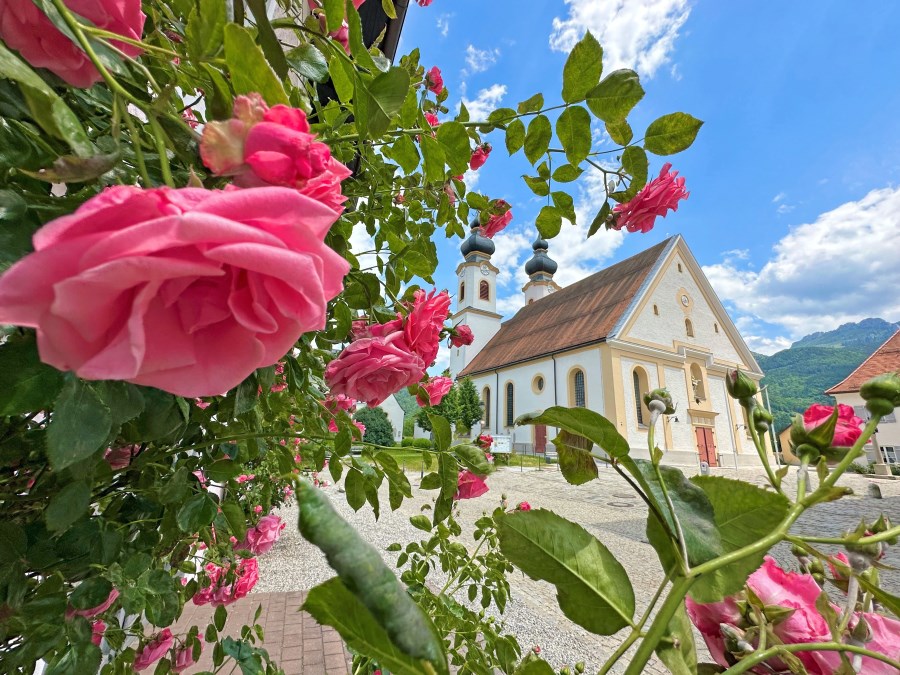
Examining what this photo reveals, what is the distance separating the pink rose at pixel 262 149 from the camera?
0.33 m

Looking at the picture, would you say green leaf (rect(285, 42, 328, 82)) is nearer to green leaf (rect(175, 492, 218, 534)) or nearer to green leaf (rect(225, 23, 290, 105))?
green leaf (rect(225, 23, 290, 105))

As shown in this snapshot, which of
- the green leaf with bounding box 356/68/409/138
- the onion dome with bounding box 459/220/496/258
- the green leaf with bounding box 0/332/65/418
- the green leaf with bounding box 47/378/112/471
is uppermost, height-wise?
the onion dome with bounding box 459/220/496/258

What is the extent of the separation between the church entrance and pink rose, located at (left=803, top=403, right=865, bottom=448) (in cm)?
2147

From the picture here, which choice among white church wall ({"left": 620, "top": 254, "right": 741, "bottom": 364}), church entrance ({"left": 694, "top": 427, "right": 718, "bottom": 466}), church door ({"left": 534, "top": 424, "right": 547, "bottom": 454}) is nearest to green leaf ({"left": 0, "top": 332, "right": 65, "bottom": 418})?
white church wall ({"left": 620, "top": 254, "right": 741, "bottom": 364})

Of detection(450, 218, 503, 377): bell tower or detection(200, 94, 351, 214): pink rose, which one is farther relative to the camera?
detection(450, 218, 503, 377): bell tower

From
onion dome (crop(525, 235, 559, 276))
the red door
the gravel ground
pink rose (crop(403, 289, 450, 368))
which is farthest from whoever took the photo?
onion dome (crop(525, 235, 559, 276))

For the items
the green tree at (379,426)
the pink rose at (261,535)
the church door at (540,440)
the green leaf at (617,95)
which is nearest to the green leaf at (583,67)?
the green leaf at (617,95)

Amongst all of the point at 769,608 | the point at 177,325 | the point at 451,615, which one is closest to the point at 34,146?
the point at 177,325

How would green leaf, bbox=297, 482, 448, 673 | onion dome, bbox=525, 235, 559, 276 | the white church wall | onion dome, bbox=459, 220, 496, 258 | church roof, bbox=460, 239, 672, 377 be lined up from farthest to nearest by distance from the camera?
onion dome, bbox=525, 235, 559, 276 < onion dome, bbox=459, 220, 496, 258 < church roof, bbox=460, 239, 672, 377 < the white church wall < green leaf, bbox=297, 482, 448, 673

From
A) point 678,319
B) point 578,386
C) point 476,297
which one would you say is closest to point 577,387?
point 578,386

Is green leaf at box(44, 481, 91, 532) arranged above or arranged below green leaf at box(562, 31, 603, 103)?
below

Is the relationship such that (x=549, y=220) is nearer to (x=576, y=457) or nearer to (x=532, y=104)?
(x=532, y=104)

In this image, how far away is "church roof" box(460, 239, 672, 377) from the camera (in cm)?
1975

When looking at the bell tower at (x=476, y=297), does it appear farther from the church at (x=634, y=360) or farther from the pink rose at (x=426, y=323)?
the pink rose at (x=426, y=323)
